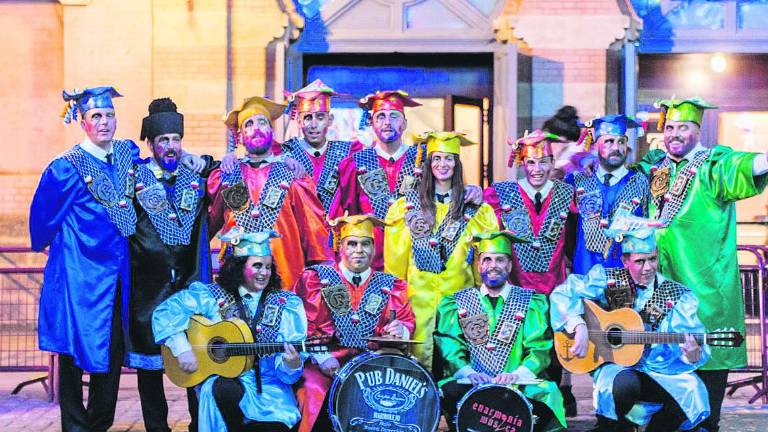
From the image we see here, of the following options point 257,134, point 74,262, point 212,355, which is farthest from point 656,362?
point 74,262

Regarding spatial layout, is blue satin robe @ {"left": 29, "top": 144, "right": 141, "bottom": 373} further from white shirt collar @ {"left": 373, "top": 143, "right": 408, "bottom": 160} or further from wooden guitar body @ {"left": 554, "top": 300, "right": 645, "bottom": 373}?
wooden guitar body @ {"left": 554, "top": 300, "right": 645, "bottom": 373}

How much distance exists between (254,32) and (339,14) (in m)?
0.94

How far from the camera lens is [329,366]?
23.1 feet

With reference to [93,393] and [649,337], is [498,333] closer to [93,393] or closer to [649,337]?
[649,337]

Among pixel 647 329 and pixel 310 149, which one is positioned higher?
pixel 310 149

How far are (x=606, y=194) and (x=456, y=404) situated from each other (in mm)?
1881

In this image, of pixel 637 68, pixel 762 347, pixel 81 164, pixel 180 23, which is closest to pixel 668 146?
pixel 762 347

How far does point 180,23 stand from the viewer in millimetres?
11891

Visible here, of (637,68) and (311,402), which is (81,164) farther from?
(637,68)

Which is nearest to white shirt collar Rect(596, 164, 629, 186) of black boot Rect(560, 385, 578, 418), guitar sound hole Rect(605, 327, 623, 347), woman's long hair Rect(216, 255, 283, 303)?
guitar sound hole Rect(605, 327, 623, 347)

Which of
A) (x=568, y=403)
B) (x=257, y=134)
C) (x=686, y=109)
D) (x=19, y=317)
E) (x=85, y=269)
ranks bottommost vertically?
(x=568, y=403)

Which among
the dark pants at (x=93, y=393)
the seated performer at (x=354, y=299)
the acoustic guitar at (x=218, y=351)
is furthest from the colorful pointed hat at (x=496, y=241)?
the dark pants at (x=93, y=393)

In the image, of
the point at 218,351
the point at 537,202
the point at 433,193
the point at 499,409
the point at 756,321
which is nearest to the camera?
the point at 499,409

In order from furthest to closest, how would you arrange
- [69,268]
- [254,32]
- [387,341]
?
[254,32]
[69,268]
[387,341]
